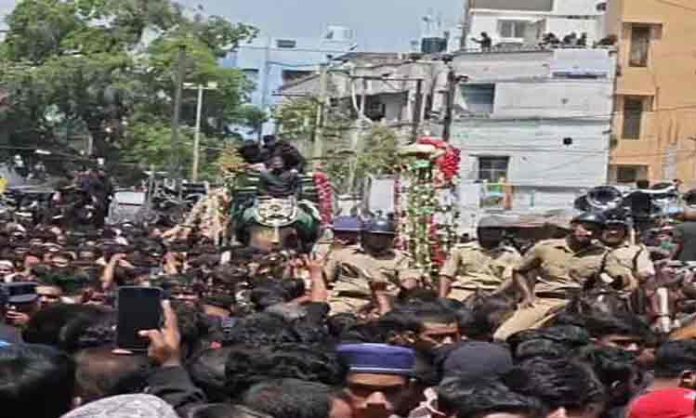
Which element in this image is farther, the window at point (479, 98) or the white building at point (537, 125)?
the window at point (479, 98)

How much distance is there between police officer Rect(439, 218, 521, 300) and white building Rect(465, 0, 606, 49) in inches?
1858

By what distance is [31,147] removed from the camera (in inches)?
2547

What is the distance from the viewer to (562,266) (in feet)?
36.4

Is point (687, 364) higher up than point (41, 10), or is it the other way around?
point (41, 10)

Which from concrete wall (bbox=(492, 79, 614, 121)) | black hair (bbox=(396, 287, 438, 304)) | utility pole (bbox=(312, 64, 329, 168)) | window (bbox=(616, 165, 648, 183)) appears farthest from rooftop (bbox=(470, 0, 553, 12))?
black hair (bbox=(396, 287, 438, 304))

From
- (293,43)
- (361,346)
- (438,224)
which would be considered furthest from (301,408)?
(293,43)

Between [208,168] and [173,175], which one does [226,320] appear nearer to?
[173,175]

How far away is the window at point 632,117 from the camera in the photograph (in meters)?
52.2

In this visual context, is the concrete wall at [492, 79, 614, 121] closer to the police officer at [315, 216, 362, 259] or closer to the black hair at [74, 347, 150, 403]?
the police officer at [315, 216, 362, 259]

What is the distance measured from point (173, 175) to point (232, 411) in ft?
187

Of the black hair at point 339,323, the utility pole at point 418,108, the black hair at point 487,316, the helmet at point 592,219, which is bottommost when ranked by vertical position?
the black hair at point 339,323

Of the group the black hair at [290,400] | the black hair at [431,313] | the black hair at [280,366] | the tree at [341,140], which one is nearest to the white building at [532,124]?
the tree at [341,140]

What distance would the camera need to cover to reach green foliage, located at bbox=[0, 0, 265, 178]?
6369cm

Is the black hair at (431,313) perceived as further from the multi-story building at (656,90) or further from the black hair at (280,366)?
the multi-story building at (656,90)
